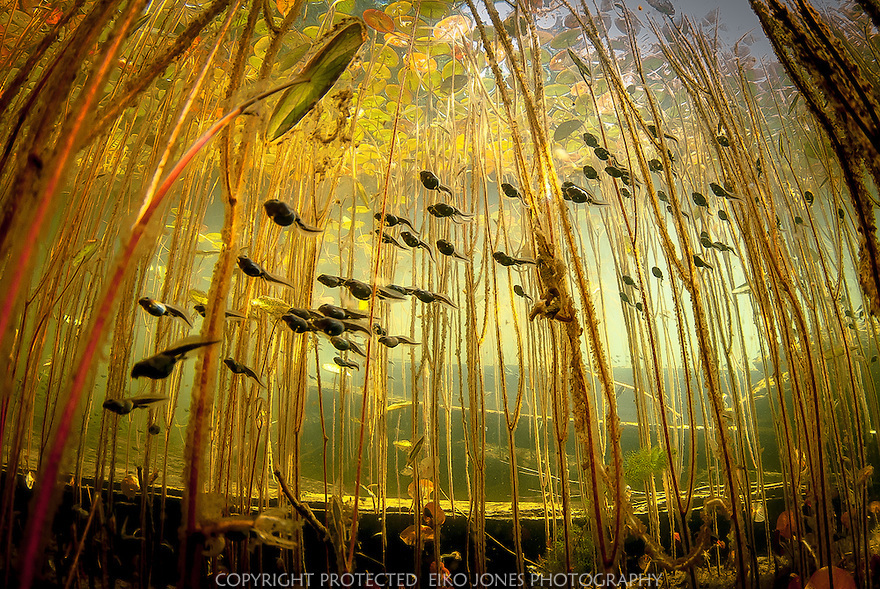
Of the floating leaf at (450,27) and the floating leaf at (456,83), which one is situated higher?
the floating leaf at (456,83)

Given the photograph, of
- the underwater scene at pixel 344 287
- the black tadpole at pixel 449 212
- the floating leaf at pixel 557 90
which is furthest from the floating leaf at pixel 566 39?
the black tadpole at pixel 449 212

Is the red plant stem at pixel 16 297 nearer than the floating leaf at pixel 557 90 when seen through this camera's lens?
Yes

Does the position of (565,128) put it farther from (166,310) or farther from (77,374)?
(77,374)

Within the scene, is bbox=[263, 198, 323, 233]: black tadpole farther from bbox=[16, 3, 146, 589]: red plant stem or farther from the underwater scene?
bbox=[16, 3, 146, 589]: red plant stem

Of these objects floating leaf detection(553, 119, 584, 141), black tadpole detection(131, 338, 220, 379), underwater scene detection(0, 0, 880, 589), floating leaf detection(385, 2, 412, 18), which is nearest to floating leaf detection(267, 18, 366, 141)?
underwater scene detection(0, 0, 880, 589)

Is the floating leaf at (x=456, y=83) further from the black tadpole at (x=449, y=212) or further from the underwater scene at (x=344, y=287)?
the black tadpole at (x=449, y=212)

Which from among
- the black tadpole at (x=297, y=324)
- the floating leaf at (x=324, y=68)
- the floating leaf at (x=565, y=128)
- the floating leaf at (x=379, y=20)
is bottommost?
the black tadpole at (x=297, y=324)

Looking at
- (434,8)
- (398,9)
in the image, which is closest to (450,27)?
(434,8)

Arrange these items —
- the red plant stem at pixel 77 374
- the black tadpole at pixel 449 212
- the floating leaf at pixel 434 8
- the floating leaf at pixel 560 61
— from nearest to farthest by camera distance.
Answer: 1. the red plant stem at pixel 77 374
2. the black tadpole at pixel 449 212
3. the floating leaf at pixel 434 8
4. the floating leaf at pixel 560 61

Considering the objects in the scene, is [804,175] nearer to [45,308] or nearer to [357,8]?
[357,8]

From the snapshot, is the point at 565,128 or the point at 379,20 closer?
the point at 379,20

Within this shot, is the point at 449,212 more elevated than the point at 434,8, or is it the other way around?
the point at 434,8

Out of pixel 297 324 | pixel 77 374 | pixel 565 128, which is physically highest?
pixel 565 128

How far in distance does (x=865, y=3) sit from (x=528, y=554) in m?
2.17
